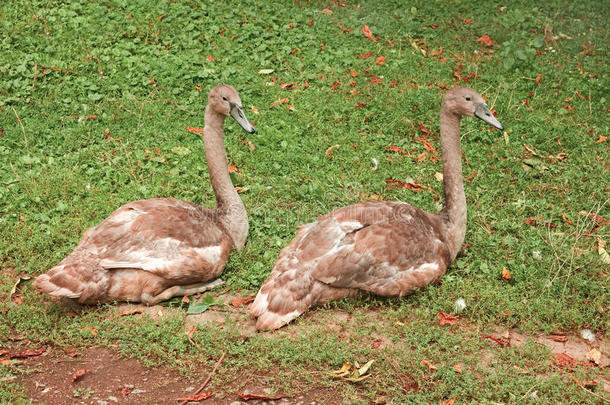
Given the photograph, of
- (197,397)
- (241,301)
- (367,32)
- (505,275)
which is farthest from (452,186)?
(367,32)

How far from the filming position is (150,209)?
6.36m

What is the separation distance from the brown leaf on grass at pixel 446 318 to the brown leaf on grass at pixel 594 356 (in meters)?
1.16

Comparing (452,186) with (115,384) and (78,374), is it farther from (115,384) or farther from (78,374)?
(78,374)

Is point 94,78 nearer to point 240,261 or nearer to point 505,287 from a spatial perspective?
point 240,261

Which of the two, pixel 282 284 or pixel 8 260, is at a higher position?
pixel 8 260

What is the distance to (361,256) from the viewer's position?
20.1ft

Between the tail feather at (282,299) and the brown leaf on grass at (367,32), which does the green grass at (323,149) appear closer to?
the brown leaf on grass at (367,32)

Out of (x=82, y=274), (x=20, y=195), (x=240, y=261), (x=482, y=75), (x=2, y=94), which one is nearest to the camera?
(x=82, y=274)

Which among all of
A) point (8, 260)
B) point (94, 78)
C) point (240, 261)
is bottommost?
point (240, 261)

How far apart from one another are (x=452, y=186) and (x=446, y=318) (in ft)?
4.67

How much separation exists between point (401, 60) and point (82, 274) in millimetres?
6577

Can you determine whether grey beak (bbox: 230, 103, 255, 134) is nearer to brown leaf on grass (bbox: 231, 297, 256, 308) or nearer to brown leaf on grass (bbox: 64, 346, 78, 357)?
brown leaf on grass (bbox: 231, 297, 256, 308)

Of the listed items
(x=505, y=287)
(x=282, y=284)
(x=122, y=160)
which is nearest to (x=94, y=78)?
(x=122, y=160)

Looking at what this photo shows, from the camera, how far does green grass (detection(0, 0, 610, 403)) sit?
5.75 meters
